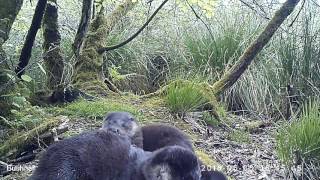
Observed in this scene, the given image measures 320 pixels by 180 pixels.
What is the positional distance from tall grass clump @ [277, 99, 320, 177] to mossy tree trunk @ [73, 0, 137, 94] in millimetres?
2229

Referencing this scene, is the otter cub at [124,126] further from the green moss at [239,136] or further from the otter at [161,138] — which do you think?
the green moss at [239,136]

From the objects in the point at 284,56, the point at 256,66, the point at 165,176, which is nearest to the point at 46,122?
the point at 165,176

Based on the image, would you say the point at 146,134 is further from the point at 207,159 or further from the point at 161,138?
the point at 207,159

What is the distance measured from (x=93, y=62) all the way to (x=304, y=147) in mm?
2658

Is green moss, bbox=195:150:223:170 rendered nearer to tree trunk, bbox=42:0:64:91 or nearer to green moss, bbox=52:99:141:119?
green moss, bbox=52:99:141:119

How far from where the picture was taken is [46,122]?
4.20 metres

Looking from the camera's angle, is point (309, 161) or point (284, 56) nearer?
point (309, 161)

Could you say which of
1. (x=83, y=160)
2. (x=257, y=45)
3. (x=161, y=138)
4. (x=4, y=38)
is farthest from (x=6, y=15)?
(x=257, y=45)

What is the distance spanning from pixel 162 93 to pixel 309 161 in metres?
2.00

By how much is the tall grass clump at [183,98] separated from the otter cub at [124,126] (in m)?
1.64

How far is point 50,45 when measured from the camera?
17.8ft

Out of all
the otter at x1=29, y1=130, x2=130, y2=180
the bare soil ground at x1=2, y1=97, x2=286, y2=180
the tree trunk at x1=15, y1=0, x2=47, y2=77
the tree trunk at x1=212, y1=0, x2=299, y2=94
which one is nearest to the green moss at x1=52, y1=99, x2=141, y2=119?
the bare soil ground at x1=2, y1=97, x2=286, y2=180

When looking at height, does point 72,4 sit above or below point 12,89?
above

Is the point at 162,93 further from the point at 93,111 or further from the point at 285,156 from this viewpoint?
the point at 285,156
